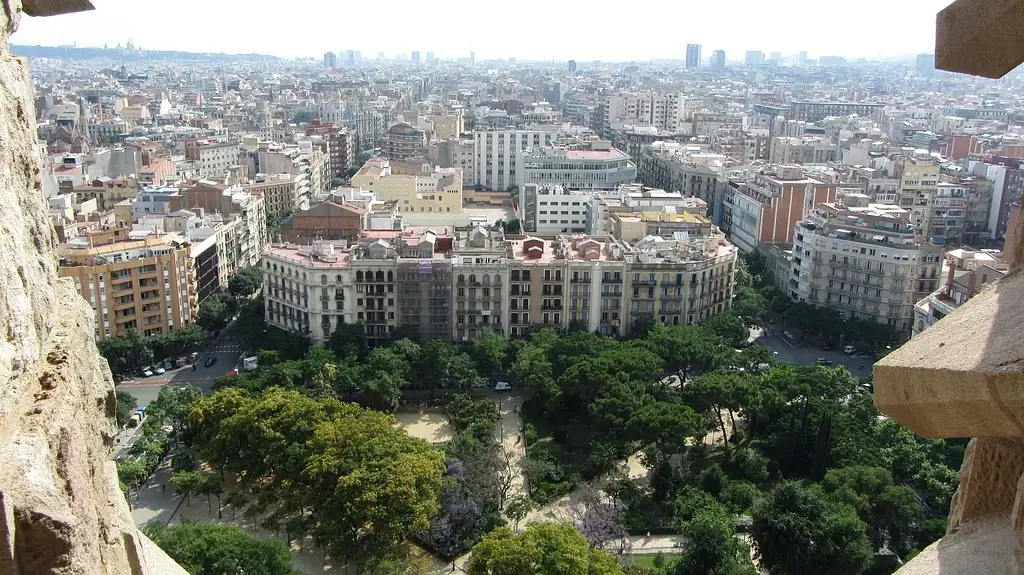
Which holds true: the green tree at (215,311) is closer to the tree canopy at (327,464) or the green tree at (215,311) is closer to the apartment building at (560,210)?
the tree canopy at (327,464)

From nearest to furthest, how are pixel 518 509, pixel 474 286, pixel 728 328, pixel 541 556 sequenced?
1. pixel 541 556
2. pixel 518 509
3. pixel 474 286
4. pixel 728 328

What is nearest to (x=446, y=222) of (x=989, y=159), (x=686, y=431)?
(x=686, y=431)

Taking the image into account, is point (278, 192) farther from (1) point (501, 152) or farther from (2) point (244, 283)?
(1) point (501, 152)

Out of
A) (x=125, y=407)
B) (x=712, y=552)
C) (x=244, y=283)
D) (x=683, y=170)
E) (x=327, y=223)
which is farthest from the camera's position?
(x=683, y=170)

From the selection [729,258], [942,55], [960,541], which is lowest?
[729,258]

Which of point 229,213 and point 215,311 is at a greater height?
point 229,213

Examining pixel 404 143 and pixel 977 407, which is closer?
pixel 977 407

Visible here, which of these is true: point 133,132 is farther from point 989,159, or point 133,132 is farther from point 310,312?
point 989,159

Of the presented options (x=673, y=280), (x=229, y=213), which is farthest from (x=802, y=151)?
(x=229, y=213)
